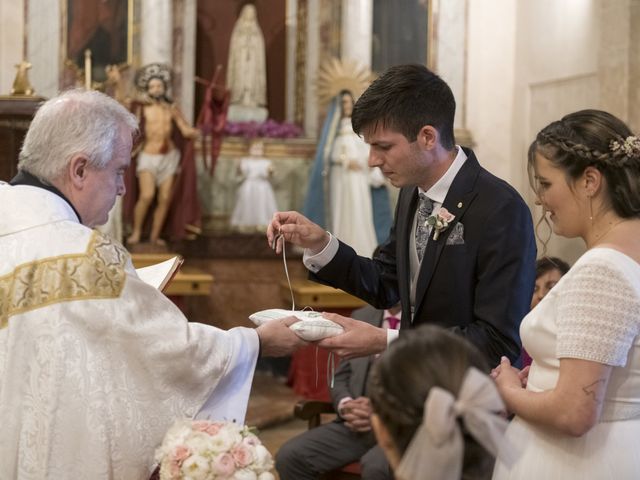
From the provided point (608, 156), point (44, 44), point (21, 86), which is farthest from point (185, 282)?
point (608, 156)

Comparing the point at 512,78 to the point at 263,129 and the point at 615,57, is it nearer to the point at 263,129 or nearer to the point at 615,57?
the point at 615,57

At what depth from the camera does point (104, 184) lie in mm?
2986

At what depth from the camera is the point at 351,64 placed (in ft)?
33.3

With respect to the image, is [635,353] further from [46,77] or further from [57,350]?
[46,77]

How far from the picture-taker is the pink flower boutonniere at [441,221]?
314 centimetres

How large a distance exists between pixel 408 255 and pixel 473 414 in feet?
5.13

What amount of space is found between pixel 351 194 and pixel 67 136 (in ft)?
23.4

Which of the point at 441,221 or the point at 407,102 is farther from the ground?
the point at 407,102

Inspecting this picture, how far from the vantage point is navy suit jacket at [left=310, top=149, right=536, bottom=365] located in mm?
3045

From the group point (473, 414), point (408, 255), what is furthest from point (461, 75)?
point (473, 414)

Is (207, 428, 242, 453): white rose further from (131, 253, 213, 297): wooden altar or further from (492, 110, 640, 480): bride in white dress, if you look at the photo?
(131, 253, 213, 297): wooden altar

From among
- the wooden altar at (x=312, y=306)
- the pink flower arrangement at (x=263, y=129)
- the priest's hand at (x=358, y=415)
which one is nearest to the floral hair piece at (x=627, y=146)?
the priest's hand at (x=358, y=415)

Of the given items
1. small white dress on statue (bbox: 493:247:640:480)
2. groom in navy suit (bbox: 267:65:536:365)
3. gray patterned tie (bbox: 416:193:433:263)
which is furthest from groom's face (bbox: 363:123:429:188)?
small white dress on statue (bbox: 493:247:640:480)

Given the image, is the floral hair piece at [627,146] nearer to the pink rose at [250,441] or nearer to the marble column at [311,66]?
the pink rose at [250,441]
